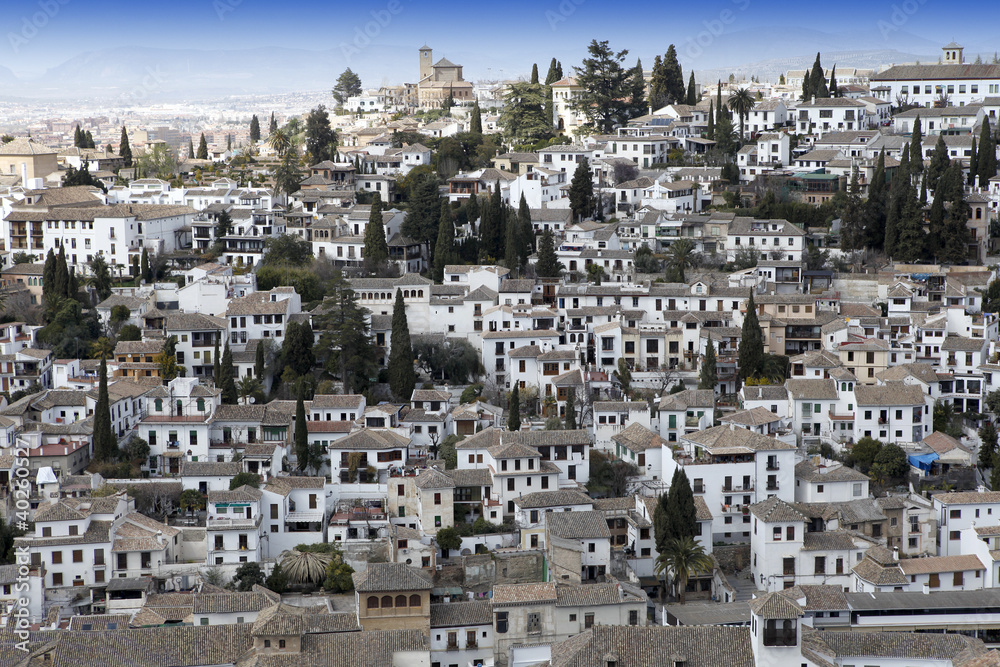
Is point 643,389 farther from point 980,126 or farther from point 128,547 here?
point 980,126

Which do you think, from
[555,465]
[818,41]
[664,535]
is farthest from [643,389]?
[818,41]

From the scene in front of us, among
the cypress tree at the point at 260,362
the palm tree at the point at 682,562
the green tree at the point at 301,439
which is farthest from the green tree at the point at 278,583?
the cypress tree at the point at 260,362

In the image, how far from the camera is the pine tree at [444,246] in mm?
55031

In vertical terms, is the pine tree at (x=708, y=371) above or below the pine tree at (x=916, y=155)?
below

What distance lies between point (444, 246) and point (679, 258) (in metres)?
9.92

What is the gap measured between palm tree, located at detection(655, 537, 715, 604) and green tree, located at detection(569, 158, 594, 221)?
2630 centimetres

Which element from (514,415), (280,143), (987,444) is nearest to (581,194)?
(514,415)

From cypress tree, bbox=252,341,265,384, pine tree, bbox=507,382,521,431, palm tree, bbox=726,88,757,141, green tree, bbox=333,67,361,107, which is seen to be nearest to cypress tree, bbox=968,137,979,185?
palm tree, bbox=726,88,757,141

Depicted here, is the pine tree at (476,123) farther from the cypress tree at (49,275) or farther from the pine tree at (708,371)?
the pine tree at (708,371)

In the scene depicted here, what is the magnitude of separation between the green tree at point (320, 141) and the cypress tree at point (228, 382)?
2747 centimetres

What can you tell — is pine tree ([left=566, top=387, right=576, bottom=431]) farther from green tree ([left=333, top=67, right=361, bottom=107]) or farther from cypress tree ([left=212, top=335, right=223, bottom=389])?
green tree ([left=333, top=67, right=361, bottom=107])

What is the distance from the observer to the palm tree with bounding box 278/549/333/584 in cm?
3712

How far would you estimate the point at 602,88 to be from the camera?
242 ft

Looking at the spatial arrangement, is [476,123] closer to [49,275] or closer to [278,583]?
[49,275]
